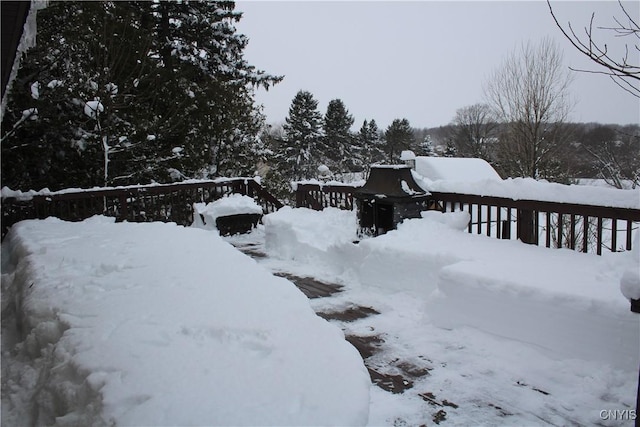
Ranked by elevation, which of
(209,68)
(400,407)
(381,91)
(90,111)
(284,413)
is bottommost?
(400,407)

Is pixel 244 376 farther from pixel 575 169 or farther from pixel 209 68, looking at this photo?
pixel 575 169

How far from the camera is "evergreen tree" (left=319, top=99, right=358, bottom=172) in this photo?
33.4 m

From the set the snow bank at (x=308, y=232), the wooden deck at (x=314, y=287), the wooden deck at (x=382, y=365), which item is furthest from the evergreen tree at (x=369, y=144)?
the wooden deck at (x=382, y=365)

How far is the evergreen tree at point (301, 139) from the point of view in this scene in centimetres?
3006

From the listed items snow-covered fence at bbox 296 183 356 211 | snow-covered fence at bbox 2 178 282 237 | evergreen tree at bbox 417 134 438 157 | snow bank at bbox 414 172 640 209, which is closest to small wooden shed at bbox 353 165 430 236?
snow bank at bbox 414 172 640 209

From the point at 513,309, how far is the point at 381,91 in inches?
2559

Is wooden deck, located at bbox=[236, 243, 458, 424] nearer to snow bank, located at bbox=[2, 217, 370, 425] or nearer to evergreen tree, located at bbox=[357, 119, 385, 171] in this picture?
snow bank, located at bbox=[2, 217, 370, 425]

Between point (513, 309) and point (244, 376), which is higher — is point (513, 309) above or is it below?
below

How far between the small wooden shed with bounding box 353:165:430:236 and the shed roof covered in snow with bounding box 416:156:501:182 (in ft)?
38.8

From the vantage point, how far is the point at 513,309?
314 centimetres

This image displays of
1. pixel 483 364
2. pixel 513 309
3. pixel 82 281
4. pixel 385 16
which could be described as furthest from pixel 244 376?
pixel 385 16

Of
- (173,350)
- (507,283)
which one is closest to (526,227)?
(507,283)

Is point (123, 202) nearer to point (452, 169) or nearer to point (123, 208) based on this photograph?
point (123, 208)

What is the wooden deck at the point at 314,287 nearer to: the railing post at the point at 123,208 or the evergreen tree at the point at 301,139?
the railing post at the point at 123,208
